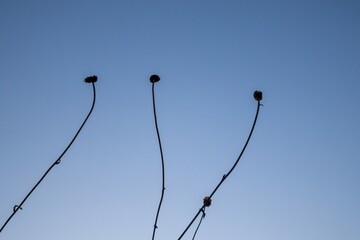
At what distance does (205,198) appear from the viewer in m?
2.01

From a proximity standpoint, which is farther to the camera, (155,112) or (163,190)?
(155,112)

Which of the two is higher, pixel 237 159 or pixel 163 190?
pixel 237 159

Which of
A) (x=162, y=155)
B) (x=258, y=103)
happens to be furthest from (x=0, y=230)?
(x=258, y=103)

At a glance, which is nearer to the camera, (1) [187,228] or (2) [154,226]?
(1) [187,228]

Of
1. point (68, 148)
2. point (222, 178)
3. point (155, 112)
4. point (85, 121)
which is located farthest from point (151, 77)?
point (222, 178)

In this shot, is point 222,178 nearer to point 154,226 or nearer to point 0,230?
point 154,226

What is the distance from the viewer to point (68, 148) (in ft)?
7.48

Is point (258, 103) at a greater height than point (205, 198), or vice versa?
point (258, 103)

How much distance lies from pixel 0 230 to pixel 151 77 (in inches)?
55.1

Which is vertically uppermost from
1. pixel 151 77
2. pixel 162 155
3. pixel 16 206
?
pixel 151 77

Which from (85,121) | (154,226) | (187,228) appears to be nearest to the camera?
(187,228)

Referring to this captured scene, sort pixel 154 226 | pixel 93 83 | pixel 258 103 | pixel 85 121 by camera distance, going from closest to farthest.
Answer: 1. pixel 154 226
2. pixel 258 103
3. pixel 85 121
4. pixel 93 83

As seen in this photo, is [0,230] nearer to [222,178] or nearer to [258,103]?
[222,178]

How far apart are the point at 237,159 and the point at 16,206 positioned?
1497 millimetres
